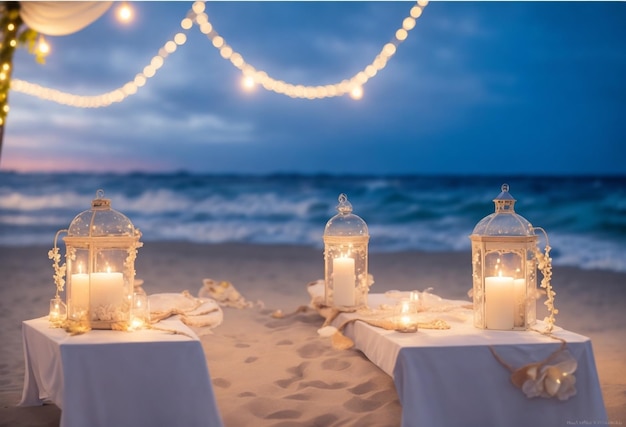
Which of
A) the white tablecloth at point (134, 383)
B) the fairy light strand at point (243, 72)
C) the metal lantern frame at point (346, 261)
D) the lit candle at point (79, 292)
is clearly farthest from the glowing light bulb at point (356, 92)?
the white tablecloth at point (134, 383)

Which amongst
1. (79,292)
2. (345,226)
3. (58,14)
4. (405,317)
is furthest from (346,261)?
(58,14)

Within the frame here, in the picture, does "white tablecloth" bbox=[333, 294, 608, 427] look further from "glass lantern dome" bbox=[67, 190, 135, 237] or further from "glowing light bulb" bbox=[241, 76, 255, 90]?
"glowing light bulb" bbox=[241, 76, 255, 90]

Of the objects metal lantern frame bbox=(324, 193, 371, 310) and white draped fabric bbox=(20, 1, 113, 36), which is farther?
metal lantern frame bbox=(324, 193, 371, 310)

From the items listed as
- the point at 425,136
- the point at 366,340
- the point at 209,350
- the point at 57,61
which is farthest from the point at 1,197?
the point at 366,340

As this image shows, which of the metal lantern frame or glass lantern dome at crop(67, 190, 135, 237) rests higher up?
glass lantern dome at crop(67, 190, 135, 237)

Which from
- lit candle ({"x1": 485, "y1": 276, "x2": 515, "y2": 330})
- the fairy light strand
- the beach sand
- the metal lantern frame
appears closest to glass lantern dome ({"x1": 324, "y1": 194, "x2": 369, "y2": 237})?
the metal lantern frame

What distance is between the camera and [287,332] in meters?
4.72

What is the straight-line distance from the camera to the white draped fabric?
310 cm

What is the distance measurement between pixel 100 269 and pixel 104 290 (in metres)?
0.15

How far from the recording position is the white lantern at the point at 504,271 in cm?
319

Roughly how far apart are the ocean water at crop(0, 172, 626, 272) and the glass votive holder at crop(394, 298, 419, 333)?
7095mm

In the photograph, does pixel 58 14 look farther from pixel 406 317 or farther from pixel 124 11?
pixel 406 317

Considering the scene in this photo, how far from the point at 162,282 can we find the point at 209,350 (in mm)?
3405

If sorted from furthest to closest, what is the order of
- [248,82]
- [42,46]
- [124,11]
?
[248,82] < [124,11] < [42,46]
